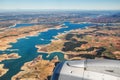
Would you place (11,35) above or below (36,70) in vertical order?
below

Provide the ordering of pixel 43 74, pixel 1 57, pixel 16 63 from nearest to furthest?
pixel 43 74 < pixel 16 63 < pixel 1 57

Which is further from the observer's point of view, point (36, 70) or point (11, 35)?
point (11, 35)

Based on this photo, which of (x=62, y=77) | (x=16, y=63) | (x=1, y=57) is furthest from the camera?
(x=1, y=57)

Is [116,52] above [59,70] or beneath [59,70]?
beneath

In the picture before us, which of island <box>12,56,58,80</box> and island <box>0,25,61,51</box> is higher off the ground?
island <box>12,56,58,80</box>

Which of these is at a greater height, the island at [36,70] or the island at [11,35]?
the island at [36,70]

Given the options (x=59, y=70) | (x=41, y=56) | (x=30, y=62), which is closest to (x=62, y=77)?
(x=59, y=70)

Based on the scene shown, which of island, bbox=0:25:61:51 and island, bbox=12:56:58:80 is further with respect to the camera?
island, bbox=0:25:61:51

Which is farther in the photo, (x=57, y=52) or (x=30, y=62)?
(x=57, y=52)

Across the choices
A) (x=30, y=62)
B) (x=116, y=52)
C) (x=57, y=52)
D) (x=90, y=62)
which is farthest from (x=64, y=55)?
(x=90, y=62)

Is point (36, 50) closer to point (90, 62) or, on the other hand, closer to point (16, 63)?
point (16, 63)

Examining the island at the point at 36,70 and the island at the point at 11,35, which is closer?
the island at the point at 36,70
